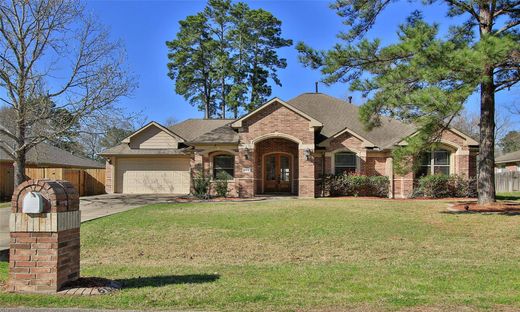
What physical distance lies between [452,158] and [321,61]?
11776mm

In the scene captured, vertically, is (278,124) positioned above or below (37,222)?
above

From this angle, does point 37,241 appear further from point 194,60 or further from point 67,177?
point 194,60

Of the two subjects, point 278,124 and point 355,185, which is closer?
point 278,124

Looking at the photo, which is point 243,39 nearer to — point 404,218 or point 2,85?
point 2,85

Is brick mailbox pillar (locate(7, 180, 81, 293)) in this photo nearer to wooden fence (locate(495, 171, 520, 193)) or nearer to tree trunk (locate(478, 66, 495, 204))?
tree trunk (locate(478, 66, 495, 204))

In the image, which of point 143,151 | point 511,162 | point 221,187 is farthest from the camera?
point 511,162

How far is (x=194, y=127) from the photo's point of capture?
31797mm

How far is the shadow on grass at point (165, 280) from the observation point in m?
6.61

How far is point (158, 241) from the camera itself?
446 inches

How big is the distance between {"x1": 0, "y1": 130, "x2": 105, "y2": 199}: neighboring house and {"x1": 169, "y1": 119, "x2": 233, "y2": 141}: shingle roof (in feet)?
25.9

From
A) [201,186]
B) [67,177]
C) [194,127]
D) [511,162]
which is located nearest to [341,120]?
[201,186]

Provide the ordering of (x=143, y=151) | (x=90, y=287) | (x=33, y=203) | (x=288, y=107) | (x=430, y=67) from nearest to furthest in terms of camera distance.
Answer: (x=33, y=203) < (x=90, y=287) < (x=430, y=67) < (x=288, y=107) < (x=143, y=151)

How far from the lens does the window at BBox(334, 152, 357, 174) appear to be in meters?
25.1

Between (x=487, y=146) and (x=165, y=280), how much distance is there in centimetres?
1441
